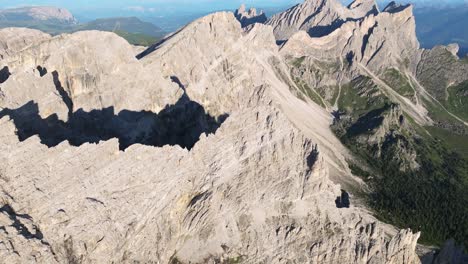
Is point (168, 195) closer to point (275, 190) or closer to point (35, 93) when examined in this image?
point (275, 190)

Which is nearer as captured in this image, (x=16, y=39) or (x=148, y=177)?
(x=148, y=177)

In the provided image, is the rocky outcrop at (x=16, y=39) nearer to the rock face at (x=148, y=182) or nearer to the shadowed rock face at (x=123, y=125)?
the rock face at (x=148, y=182)

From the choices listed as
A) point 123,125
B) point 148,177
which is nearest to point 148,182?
point 148,177

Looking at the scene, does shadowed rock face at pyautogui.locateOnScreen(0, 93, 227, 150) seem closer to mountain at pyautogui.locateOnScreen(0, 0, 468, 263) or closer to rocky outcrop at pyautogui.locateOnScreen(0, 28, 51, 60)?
mountain at pyautogui.locateOnScreen(0, 0, 468, 263)

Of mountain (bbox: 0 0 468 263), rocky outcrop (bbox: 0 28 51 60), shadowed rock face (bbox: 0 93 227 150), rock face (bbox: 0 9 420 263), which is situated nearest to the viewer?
rock face (bbox: 0 9 420 263)

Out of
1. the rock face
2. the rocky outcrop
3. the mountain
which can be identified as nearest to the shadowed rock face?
the mountain

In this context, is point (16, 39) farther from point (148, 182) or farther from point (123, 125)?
point (148, 182)

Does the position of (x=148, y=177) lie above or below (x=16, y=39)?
below

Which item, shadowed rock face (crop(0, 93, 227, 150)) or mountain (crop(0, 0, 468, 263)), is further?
shadowed rock face (crop(0, 93, 227, 150))
